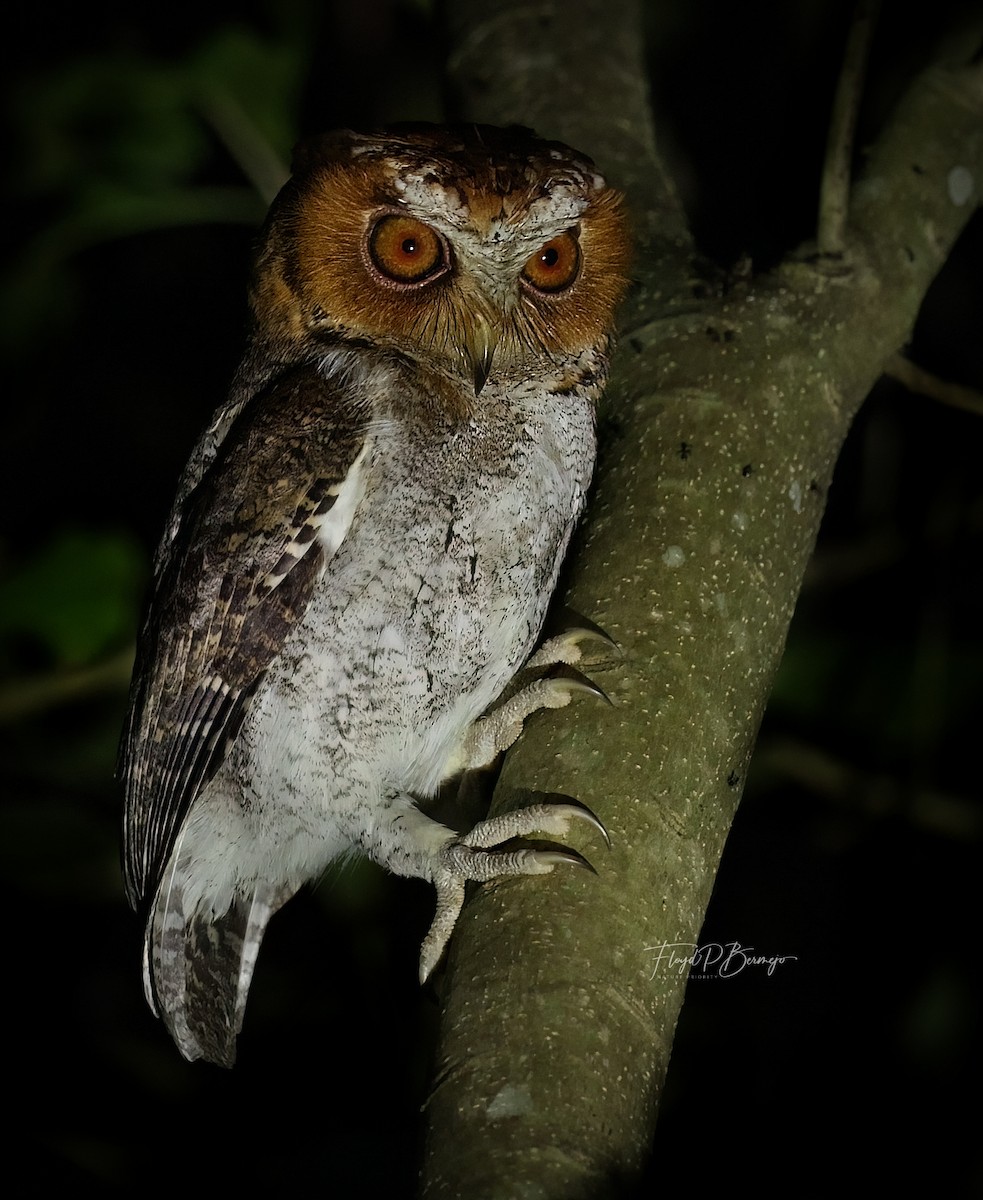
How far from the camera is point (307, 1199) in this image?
6.38 ft

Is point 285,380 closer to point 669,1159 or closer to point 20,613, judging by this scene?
point 20,613

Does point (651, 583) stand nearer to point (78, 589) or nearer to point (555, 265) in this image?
point (555, 265)

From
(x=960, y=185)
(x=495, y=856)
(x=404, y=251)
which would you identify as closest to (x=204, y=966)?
(x=495, y=856)

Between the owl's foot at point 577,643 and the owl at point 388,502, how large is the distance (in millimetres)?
95

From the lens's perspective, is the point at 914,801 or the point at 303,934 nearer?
the point at 914,801

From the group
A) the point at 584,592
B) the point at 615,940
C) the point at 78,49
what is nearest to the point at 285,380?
the point at 584,592

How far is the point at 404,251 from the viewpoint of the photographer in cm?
159

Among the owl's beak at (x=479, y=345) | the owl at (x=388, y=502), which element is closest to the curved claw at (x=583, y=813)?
the owl at (x=388, y=502)

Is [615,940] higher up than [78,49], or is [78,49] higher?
[78,49]

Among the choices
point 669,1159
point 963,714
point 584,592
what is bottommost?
point 669,1159

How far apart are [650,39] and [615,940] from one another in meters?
2.59

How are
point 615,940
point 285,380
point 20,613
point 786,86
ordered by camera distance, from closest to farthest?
point 615,940, point 285,380, point 20,613, point 786,86

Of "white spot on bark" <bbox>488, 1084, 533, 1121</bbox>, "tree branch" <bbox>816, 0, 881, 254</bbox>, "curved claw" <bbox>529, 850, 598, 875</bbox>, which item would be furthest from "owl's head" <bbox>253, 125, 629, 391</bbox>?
"white spot on bark" <bbox>488, 1084, 533, 1121</bbox>

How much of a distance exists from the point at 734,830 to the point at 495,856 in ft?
5.12
